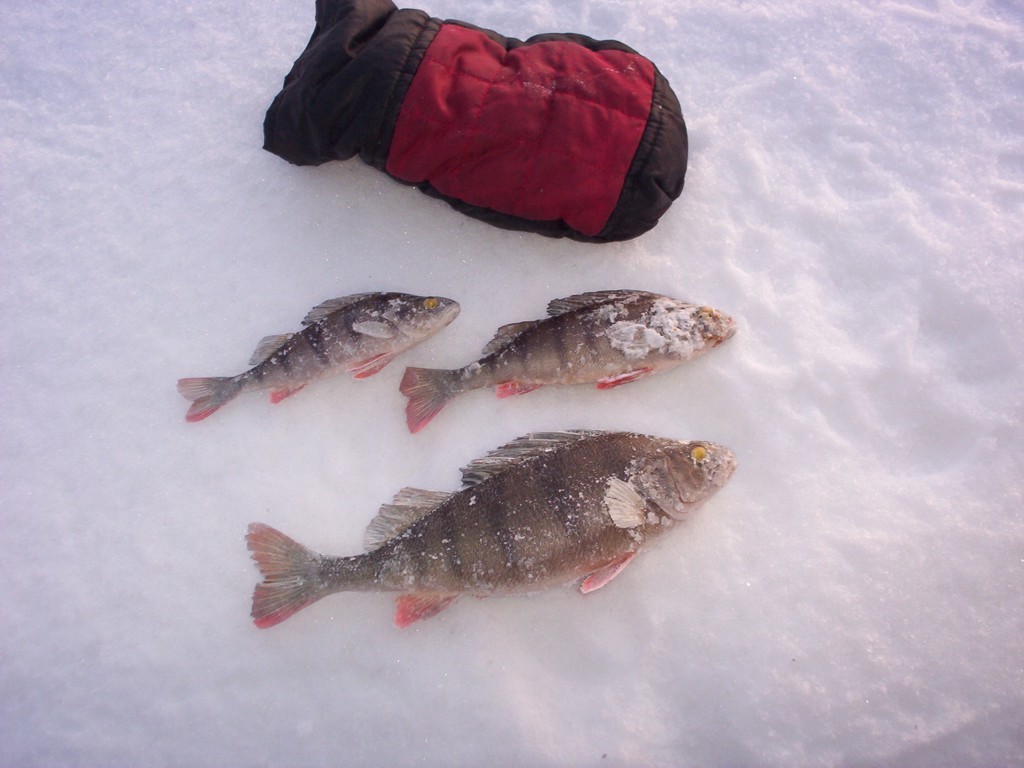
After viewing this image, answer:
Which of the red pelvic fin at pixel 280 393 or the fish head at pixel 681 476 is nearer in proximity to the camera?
the fish head at pixel 681 476

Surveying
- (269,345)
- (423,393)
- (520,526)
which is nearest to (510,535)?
(520,526)

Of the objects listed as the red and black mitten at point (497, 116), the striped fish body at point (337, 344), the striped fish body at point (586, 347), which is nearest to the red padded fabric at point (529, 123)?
the red and black mitten at point (497, 116)

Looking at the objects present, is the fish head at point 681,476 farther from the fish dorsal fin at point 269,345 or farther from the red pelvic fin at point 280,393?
the fish dorsal fin at point 269,345

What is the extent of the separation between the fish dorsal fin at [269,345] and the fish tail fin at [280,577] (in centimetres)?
86

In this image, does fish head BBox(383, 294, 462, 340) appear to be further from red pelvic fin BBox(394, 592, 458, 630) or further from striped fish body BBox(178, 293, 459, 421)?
red pelvic fin BBox(394, 592, 458, 630)

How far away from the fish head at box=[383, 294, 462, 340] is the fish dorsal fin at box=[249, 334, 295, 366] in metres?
0.57

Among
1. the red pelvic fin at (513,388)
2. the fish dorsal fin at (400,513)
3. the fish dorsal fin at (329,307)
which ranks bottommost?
the fish dorsal fin at (400,513)

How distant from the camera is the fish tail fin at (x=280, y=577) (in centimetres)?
302

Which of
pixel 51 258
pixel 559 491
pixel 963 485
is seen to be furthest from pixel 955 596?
pixel 51 258

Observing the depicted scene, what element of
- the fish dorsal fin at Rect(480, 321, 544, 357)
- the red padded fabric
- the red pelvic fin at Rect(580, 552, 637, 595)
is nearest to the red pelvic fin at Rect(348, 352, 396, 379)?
the fish dorsal fin at Rect(480, 321, 544, 357)

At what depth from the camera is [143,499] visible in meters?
3.41

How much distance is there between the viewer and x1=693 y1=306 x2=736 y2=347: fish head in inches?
125

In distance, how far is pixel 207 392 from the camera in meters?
3.37

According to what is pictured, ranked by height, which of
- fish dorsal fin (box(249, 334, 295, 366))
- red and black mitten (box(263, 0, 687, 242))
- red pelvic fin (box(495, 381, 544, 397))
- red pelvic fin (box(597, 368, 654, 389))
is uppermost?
red and black mitten (box(263, 0, 687, 242))
